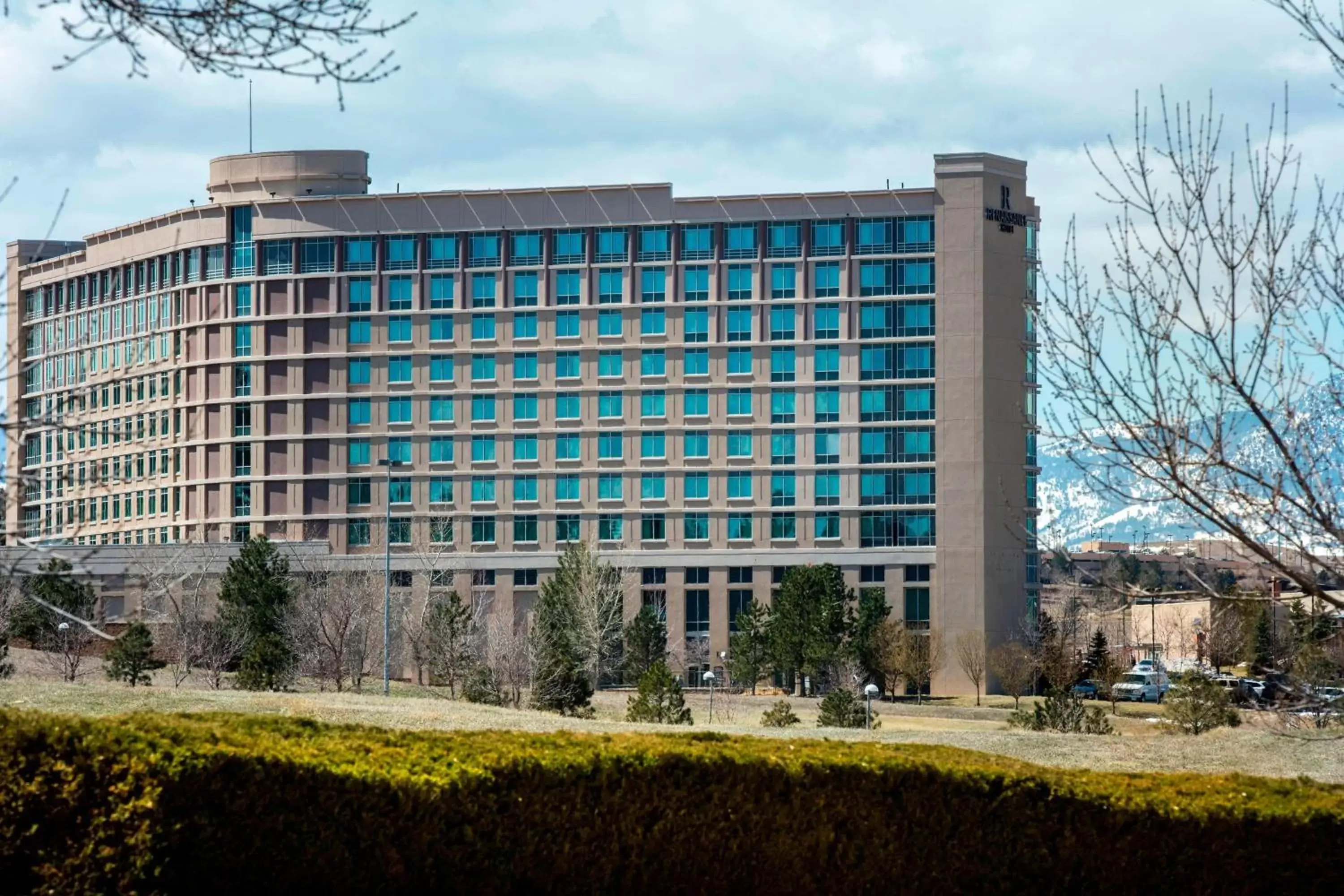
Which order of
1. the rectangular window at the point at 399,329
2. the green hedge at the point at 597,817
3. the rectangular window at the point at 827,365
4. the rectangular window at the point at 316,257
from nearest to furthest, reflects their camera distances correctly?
the green hedge at the point at 597,817
the rectangular window at the point at 827,365
the rectangular window at the point at 399,329
the rectangular window at the point at 316,257

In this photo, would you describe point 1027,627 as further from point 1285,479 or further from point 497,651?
point 1285,479

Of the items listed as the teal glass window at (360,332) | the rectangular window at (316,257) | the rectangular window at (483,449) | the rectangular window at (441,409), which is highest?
the rectangular window at (316,257)

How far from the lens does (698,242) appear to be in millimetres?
93750

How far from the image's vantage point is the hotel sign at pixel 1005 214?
91.8 m

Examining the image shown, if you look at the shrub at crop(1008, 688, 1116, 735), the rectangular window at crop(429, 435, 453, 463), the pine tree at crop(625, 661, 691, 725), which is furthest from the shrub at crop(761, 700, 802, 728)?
the rectangular window at crop(429, 435, 453, 463)

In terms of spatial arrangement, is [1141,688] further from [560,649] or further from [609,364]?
[560,649]

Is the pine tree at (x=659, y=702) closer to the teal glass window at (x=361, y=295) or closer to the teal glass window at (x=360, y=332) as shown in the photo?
the teal glass window at (x=360, y=332)

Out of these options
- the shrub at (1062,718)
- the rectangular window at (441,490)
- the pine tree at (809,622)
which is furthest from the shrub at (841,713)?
the rectangular window at (441,490)

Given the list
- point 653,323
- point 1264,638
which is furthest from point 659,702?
point 653,323

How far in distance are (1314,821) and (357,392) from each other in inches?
3263

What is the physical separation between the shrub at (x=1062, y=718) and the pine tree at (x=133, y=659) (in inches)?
998

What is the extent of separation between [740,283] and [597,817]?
3111 inches

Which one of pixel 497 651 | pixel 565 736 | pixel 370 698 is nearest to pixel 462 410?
pixel 497 651

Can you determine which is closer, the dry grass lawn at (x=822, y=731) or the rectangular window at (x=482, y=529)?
the dry grass lawn at (x=822, y=731)
